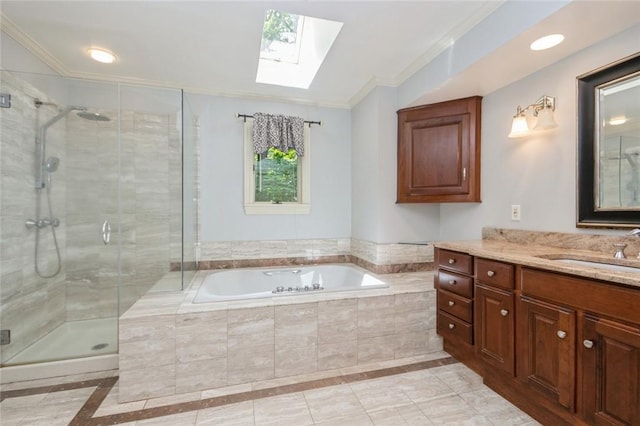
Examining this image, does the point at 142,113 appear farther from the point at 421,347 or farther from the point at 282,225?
the point at 421,347

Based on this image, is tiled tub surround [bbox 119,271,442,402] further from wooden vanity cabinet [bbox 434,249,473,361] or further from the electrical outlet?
the electrical outlet

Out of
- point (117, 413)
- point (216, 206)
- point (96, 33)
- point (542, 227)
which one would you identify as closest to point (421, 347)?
point (542, 227)


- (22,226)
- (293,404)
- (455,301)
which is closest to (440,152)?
(455,301)

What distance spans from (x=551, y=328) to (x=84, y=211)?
346 cm

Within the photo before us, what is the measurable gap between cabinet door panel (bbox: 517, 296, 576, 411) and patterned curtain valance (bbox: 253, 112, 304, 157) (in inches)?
95.5

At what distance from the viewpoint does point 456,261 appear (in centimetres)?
205

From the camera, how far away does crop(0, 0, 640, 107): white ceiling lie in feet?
5.47

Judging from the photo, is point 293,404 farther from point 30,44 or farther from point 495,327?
point 30,44

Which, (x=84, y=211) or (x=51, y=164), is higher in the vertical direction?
(x=51, y=164)

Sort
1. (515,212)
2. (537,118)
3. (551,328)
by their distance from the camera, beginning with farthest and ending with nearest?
(515,212) < (537,118) < (551,328)

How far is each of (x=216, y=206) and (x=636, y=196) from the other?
3.16 m

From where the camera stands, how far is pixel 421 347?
2.27 metres

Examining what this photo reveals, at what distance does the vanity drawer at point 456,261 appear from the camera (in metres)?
1.95

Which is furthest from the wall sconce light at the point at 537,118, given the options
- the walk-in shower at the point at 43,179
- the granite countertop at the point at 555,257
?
the walk-in shower at the point at 43,179
